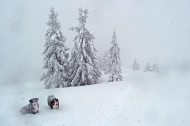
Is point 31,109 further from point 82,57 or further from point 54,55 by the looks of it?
point 82,57

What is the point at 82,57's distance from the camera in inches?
779

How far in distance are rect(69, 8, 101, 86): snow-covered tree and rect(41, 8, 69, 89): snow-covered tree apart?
1735 millimetres

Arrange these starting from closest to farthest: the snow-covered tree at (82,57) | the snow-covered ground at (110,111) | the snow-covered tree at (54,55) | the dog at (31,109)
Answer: the snow-covered ground at (110,111) < the dog at (31,109) < the snow-covered tree at (54,55) < the snow-covered tree at (82,57)

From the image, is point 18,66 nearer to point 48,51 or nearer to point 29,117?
point 48,51

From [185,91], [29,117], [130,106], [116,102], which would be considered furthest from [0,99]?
[185,91]

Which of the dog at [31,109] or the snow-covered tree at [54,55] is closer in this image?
the dog at [31,109]

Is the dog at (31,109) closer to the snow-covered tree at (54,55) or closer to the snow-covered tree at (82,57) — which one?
the snow-covered tree at (54,55)

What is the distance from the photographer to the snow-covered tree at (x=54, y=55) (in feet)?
62.4

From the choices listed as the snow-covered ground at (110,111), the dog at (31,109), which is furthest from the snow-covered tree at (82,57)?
the dog at (31,109)

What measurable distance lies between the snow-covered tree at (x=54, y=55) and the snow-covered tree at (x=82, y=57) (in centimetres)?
174

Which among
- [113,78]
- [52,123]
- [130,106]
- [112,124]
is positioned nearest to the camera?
[112,124]

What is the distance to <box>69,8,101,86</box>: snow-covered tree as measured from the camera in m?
19.8

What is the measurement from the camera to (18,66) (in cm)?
7719

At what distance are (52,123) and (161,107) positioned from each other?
7.93m
